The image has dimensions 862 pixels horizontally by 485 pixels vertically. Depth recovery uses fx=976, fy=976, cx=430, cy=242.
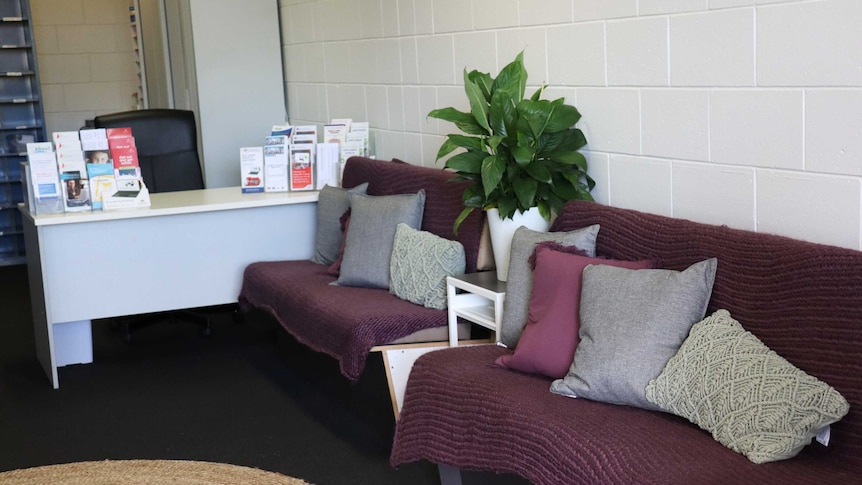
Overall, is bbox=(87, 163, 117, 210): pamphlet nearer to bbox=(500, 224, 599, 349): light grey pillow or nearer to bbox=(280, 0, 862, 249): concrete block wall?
bbox=(280, 0, 862, 249): concrete block wall

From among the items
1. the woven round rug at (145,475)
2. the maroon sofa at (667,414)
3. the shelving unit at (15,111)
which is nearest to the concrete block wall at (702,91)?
the maroon sofa at (667,414)

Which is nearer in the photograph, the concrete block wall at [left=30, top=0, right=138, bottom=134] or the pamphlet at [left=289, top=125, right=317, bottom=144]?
the pamphlet at [left=289, top=125, right=317, bottom=144]

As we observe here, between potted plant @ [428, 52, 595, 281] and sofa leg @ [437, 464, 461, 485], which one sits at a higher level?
potted plant @ [428, 52, 595, 281]

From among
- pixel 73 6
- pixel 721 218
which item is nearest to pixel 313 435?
pixel 721 218

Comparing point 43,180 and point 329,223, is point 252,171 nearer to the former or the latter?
point 329,223

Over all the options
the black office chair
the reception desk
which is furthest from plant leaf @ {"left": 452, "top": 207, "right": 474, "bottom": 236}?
the black office chair

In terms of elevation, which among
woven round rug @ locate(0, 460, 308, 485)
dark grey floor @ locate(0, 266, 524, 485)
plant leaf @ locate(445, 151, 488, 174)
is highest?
plant leaf @ locate(445, 151, 488, 174)

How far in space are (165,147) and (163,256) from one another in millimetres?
987

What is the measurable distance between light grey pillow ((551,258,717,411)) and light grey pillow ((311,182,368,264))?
2082 mm

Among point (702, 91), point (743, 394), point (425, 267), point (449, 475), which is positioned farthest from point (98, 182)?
point (743, 394)

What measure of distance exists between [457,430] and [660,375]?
569 mm

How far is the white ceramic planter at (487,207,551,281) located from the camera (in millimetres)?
3330

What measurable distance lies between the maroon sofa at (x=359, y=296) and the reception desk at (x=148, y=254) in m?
0.12

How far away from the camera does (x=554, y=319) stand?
9.16 feet
